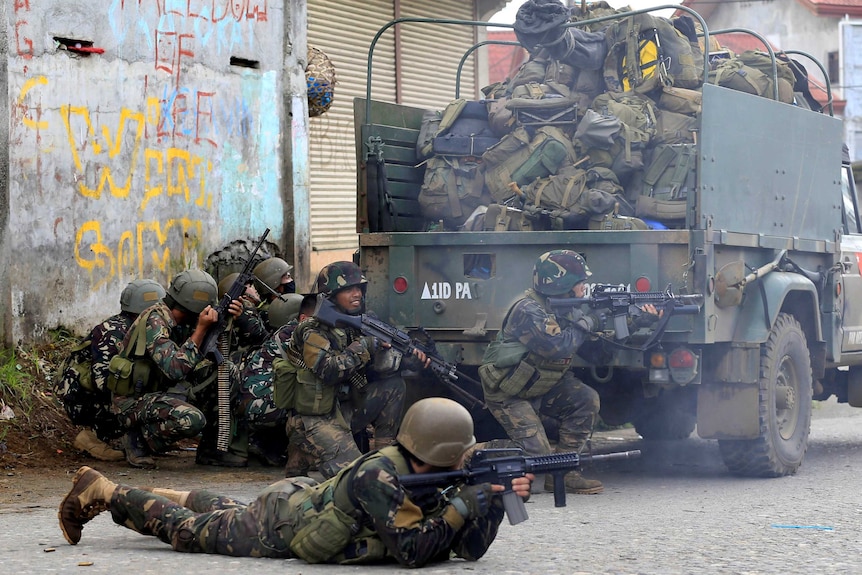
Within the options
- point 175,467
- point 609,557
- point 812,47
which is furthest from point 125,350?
point 812,47

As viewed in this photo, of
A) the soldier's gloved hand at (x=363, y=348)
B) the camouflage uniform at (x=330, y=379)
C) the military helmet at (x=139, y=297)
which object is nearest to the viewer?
the camouflage uniform at (x=330, y=379)

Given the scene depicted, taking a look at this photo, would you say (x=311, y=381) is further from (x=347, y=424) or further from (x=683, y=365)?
(x=683, y=365)

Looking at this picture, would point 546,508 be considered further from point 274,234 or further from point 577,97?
point 274,234

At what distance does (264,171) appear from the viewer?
12.0m

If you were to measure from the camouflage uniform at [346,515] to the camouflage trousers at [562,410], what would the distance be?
2225 mm

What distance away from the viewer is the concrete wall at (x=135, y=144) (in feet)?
32.3

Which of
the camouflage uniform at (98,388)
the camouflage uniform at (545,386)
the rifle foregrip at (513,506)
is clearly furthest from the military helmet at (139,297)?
the rifle foregrip at (513,506)

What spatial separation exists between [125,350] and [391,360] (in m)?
1.90

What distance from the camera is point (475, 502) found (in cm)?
521

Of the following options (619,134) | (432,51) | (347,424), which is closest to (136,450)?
(347,424)

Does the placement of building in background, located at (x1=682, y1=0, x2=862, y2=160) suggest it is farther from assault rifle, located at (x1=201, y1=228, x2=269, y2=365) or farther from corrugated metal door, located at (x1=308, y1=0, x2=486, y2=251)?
assault rifle, located at (x1=201, y1=228, x2=269, y2=365)

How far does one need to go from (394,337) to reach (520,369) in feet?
2.43

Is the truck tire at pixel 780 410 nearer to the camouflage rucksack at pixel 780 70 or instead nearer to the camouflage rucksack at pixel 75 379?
the camouflage rucksack at pixel 780 70

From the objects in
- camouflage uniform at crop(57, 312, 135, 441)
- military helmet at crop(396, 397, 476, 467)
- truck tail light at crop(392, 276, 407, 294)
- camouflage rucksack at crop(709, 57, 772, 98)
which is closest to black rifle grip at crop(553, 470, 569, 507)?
military helmet at crop(396, 397, 476, 467)
